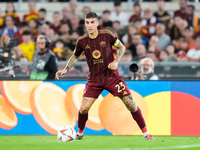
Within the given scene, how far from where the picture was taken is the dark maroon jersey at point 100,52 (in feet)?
28.0

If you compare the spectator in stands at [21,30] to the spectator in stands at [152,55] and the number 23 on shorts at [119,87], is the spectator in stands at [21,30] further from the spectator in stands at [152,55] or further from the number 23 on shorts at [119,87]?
the number 23 on shorts at [119,87]

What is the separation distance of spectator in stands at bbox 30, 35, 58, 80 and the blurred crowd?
162cm

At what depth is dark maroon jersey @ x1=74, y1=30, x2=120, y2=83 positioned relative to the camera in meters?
8.55

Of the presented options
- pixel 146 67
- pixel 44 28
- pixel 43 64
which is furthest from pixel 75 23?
pixel 146 67

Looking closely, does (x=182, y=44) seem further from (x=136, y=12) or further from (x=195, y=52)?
(x=136, y=12)

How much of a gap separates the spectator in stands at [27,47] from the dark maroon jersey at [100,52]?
5.32 metres

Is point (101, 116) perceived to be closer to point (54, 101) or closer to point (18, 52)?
point (54, 101)

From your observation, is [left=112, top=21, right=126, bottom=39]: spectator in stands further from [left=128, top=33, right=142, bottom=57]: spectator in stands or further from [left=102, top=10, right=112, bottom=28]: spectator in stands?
[left=128, top=33, right=142, bottom=57]: spectator in stands

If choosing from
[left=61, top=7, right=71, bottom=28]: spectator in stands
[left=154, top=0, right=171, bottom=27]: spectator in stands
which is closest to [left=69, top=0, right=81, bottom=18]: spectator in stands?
[left=61, top=7, right=71, bottom=28]: spectator in stands

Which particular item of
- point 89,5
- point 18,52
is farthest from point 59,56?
point 89,5

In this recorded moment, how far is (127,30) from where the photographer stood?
14852 millimetres

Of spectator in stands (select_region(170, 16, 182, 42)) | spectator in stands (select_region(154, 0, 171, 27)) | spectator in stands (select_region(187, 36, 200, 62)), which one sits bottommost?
spectator in stands (select_region(187, 36, 200, 62))

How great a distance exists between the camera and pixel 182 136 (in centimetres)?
1005

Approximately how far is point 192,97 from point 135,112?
1.95 metres
